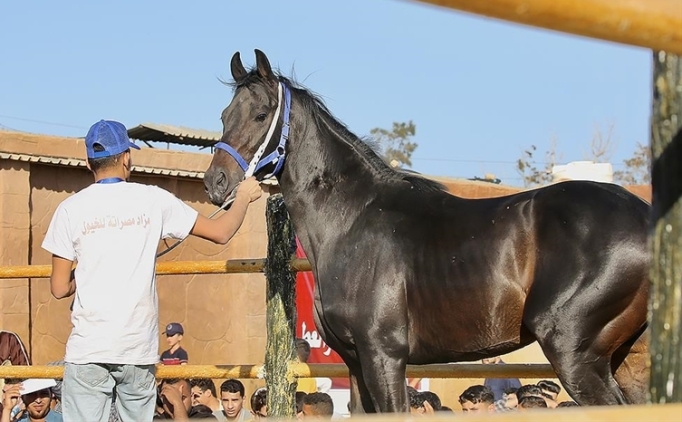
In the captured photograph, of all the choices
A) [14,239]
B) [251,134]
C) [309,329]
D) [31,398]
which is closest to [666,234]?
[251,134]

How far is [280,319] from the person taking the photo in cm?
513

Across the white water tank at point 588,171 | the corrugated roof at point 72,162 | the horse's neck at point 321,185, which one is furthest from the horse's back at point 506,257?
the corrugated roof at point 72,162

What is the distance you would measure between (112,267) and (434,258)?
1.53 meters

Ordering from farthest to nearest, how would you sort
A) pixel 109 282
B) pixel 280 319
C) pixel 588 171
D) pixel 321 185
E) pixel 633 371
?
pixel 588 171, pixel 280 319, pixel 321 185, pixel 633 371, pixel 109 282

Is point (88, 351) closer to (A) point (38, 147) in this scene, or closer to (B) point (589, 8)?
(B) point (589, 8)

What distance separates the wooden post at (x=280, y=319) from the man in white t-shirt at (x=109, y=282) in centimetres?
111

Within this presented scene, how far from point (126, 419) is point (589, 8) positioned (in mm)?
3266

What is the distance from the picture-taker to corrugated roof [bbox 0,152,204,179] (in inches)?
399

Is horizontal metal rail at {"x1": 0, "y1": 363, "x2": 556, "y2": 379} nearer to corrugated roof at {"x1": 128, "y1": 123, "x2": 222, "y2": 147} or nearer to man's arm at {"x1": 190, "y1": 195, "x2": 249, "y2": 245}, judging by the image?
man's arm at {"x1": 190, "y1": 195, "x2": 249, "y2": 245}

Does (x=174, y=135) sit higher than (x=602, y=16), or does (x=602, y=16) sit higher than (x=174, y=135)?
(x=174, y=135)

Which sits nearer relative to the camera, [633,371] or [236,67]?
[633,371]

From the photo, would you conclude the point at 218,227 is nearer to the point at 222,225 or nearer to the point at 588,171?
the point at 222,225

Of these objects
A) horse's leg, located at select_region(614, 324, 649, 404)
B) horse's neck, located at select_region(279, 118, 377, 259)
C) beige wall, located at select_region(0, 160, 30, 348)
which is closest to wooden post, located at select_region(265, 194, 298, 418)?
horse's neck, located at select_region(279, 118, 377, 259)

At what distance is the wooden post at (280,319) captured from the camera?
508 centimetres
